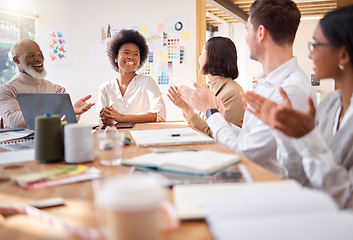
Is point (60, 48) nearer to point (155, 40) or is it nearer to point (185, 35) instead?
point (155, 40)

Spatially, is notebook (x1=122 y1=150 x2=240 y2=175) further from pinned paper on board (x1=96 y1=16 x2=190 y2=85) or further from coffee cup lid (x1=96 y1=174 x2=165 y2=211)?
pinned paper on board (x1=96 y1=16 x2=190 y2=85)

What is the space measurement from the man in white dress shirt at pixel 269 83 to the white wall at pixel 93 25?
253cm

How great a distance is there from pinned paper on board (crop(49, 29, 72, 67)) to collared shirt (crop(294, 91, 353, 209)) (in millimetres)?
4248

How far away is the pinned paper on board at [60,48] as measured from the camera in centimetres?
465

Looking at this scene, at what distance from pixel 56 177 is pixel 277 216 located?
2.16 feet

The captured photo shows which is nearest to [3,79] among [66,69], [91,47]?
[66,69]

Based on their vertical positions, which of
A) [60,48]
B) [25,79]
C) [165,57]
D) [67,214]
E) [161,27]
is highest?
[161,27]

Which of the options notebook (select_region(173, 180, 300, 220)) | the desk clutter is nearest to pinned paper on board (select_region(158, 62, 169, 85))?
the desk clutter

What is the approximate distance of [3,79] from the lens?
4.36m

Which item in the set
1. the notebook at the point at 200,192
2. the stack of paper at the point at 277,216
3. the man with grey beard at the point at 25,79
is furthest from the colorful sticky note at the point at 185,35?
the stack of paper at the point at 277,216

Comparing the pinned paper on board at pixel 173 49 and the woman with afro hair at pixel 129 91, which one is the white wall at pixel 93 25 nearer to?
the pinned paper on board at pixel 173 49

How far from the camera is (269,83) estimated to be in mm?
1547

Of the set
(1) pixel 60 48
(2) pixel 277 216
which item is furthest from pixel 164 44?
(2) pixel 277 216

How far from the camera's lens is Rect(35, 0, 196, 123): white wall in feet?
13.9
